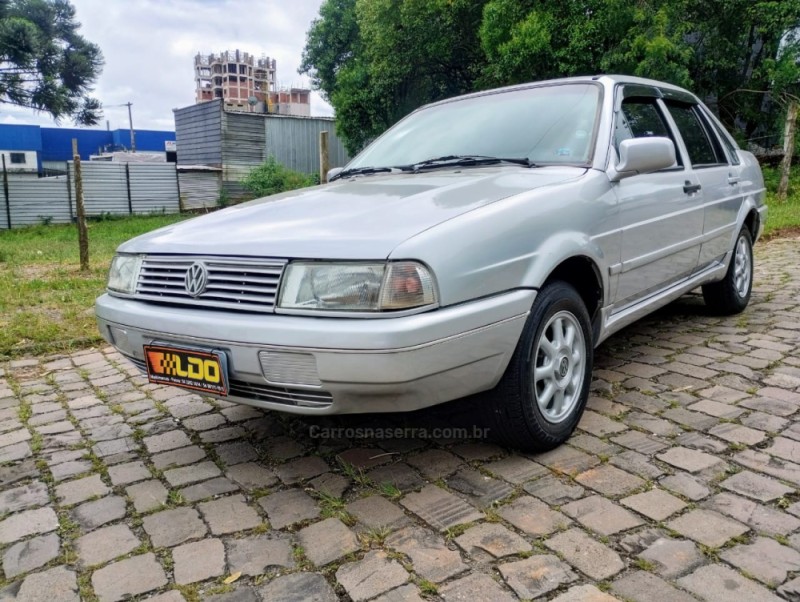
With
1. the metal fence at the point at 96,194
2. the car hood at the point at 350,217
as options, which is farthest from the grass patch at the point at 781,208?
the metal fence at the point at 96,194

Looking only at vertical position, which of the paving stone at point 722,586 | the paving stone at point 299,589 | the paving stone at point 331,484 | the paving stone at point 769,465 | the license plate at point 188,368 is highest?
the license plate at point 188,368

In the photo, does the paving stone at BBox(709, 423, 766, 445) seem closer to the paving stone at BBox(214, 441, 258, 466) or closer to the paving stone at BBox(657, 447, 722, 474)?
the paving stone at BBox(657, 447, 722, 474)

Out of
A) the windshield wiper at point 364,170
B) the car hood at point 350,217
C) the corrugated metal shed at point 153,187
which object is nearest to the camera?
the car hood at point 350,217

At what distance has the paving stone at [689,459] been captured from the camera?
2539mm

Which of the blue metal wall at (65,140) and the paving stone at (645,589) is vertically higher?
the blue metal wall at (65,140)

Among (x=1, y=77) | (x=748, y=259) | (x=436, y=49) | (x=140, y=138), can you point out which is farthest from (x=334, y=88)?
(x=140, y=138)

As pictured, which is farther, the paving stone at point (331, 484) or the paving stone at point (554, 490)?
the paving stone at point (331, 484)

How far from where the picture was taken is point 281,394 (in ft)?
7.47

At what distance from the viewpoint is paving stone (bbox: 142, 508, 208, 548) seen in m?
2.18

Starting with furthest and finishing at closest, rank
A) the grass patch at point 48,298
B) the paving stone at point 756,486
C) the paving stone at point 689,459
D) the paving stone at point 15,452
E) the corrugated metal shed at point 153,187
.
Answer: the corrugated metal shed at point 153,187 < the grass patch at point 48,298 < the paving stone at point 15,452 < the paving stone at point 689,459 < the paving stone at point 756,486

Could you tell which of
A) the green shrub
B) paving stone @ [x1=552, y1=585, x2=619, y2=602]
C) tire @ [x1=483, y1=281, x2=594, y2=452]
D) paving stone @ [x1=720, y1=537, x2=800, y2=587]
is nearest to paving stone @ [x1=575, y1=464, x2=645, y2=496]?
tire @ [x1=483, y1=281, x2=594, y2=452]

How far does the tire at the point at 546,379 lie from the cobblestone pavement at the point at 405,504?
0.14 meters

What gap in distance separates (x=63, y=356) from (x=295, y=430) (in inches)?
94.3

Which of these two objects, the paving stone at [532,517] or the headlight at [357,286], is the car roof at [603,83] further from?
the paving stone at [532,517]
